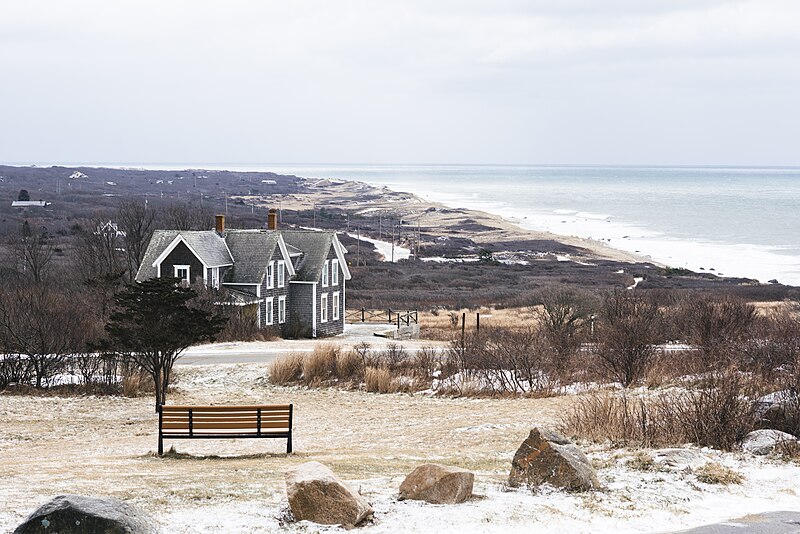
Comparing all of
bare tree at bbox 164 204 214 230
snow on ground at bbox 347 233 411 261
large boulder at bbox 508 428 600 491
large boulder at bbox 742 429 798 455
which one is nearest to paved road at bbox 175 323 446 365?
large boulder at bbox 742 429 798 455

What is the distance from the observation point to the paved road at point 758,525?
35.4 feet

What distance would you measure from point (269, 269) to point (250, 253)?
1.44 m

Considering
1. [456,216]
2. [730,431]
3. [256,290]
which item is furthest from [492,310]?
[456,216]

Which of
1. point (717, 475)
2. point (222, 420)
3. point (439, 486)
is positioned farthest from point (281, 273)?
point (439, 486)

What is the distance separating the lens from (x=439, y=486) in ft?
38.1

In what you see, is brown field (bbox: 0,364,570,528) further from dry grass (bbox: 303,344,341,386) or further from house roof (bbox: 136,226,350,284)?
house roof (bbox: 136,226,350,284)

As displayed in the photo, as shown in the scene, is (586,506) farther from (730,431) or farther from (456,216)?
(456,216)

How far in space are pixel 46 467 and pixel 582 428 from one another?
957 centimetres

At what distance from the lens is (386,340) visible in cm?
4491

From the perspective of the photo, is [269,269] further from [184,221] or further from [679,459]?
[679,459]

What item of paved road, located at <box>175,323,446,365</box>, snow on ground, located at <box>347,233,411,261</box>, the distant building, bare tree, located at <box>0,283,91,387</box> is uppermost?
the distant building

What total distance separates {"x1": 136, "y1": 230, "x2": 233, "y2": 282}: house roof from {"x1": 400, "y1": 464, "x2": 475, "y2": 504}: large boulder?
1394 inches

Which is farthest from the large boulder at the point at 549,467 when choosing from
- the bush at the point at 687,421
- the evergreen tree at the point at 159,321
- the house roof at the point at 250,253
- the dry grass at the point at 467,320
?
the house roof at the point at 250,253

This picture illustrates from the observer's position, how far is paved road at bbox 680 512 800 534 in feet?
35.4
